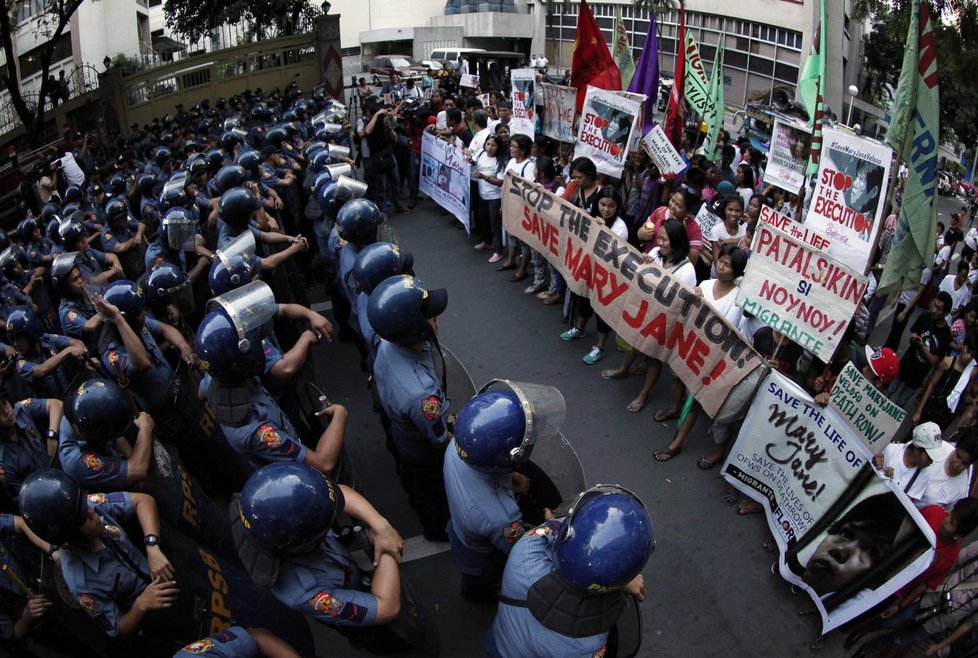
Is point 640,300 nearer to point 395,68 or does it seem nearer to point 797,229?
point 797,229

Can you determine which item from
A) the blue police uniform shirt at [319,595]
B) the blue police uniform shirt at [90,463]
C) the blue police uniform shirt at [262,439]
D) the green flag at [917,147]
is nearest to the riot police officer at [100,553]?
the blue police uniform shirt at [90,463]

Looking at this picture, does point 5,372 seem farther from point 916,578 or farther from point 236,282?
point 916,578

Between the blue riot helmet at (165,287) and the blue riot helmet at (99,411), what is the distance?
1805 millimetres

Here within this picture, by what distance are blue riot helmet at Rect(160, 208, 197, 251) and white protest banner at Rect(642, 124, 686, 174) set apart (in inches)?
200

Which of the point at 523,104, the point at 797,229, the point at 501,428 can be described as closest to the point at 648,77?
the point at 523,104

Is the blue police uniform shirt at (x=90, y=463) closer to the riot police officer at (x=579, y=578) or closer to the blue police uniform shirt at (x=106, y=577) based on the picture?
the blue police uniform shirt at (x=106, y=577)

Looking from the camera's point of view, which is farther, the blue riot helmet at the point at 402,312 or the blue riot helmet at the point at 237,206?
the blue riot helmet at the point at 237,206

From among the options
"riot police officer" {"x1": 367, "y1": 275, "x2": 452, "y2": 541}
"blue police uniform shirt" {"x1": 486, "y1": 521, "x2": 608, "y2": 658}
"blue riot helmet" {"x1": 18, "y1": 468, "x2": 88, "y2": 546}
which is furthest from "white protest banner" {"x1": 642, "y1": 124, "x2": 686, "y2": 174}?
"blue riot helmet" {"x1": 18, "y1": 468, "x2": 88, "y2": 546}

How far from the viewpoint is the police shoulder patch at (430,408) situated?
395 cm

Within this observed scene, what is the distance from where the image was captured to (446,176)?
1073cm

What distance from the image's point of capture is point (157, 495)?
12.6 feet

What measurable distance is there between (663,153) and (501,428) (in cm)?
576

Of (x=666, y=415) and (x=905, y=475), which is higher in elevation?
(x=905, y=475)

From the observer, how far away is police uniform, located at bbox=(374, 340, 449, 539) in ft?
13.1
